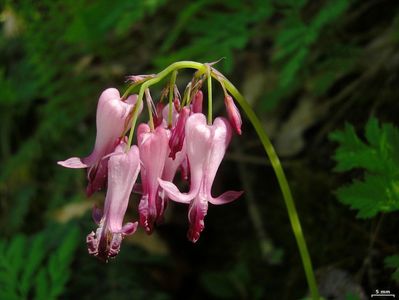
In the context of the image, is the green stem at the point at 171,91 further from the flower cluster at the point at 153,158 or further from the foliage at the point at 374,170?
the foliage at the point at 374,170

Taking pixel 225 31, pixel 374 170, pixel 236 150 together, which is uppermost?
pixel 225 31

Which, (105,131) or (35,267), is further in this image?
(35,267)

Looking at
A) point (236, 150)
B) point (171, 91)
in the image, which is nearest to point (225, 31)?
point (236, 150)

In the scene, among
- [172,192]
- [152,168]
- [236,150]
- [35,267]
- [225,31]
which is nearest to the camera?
[172,192]

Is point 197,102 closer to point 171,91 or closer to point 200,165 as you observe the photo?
point 171,91

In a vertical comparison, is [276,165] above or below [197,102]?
below

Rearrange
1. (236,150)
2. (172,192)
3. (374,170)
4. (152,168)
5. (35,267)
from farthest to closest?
(236,150) < (35,267) < (374,170) < (152,168) < (172,192)

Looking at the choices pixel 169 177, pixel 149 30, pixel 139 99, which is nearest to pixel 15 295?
pixel 169 177
